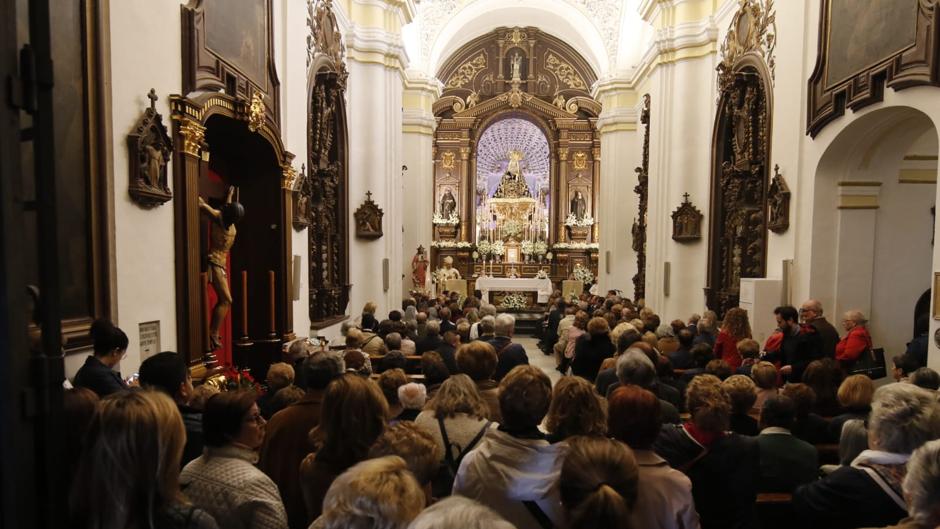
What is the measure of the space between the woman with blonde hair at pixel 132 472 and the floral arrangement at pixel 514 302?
1870cm

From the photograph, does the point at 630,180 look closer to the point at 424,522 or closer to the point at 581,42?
the point at 581,42

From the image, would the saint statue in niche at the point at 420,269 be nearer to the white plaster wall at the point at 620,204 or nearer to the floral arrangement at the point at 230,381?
the white plaster wall at the point at 620,204

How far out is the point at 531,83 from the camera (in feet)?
83.5

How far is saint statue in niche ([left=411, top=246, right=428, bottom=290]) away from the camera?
20.6m

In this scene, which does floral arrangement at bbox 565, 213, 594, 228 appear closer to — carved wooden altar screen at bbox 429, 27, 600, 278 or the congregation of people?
carved wooden altar screen at bbox 429, 27, 600, 278

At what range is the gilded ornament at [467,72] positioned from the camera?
83.5ft

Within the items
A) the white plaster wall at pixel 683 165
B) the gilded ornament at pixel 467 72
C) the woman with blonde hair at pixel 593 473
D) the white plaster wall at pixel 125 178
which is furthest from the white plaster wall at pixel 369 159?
the gilded ornament at pixel 467 72

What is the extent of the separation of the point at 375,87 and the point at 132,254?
31.3 feet

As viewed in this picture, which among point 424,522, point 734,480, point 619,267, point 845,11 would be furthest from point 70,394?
point 619,267

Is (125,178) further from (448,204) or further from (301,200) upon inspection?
(448,204)

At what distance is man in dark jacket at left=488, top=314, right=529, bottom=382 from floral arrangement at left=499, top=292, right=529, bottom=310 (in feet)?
44.1

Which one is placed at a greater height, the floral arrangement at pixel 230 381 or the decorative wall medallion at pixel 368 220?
the decorative wall medallion at pixel 368 220

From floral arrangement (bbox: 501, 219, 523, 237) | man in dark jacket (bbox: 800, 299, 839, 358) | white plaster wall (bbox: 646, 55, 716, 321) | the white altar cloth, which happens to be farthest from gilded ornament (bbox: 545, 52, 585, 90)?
man in dark jacket (bbox: 800, 299, 839, 358)

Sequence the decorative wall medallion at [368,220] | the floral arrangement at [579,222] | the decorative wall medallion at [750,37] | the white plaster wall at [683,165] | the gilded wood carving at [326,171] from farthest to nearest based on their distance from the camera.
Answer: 1. the floral arrangement at [579,222]
2. the decorative wall medallion at [368,220]
3. the white plaster wall at [683,165]
4. the gilded wood carving at [326,171]
5. the decorative wall medallion at [750,37]
